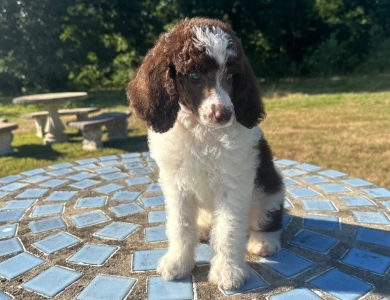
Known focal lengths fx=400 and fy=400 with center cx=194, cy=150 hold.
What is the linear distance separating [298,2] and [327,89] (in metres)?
6.91

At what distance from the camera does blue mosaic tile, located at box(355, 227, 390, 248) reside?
3.16 meters

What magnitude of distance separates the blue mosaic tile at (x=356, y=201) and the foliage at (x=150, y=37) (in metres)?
15.0

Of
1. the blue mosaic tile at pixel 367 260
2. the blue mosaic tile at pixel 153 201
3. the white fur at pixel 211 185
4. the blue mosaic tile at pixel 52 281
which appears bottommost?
the blue mosaic tile at pixel 367 260

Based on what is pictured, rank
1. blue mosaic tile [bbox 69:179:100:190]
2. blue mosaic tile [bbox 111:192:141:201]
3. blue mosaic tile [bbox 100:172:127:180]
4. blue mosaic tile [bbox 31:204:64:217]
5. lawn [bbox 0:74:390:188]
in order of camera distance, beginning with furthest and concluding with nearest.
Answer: lawn [bbox 0:74:390:188] → blue mosaic tile [bbox 100:172:127:180] → blue mosaic tile [bbox 69:179:100:190] → blue mosaic tile [bbox 111:192:141:201] → blue mosaic tile [bbox 31:204:64:217]

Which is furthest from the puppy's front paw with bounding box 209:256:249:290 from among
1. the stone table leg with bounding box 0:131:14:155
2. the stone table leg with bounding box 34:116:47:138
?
the stone table leg with bounding box 34:116:47:138

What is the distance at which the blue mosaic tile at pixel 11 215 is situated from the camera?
3.69m

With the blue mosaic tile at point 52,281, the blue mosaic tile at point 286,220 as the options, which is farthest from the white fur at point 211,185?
the blue mosaic tile at point 286,220

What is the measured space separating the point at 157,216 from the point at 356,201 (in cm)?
196

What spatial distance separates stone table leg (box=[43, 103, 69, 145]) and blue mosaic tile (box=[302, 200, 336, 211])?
6.00m

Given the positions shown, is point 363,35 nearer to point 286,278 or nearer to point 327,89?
point 327,89

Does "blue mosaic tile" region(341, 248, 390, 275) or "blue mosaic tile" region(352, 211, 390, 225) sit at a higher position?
"blue mosaic tile" region(352, 211, 390, 225)

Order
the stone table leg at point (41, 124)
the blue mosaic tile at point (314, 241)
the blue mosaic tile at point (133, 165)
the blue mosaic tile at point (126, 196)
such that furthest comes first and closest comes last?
1. the stone table leg at point (41, 124)
2. the blue mosaic tile at point (133, 165)
3. the blue mosaic tile at point (126, 196)
4. the blue mosaic tile at point (314, 241)

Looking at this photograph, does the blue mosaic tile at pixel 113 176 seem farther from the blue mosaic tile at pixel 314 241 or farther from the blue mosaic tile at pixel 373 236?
the blue mosaic tile at pixel 373 236

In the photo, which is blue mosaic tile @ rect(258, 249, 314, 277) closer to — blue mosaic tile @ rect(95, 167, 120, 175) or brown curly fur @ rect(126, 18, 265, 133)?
brown curly fur @ rect(126, 18, 265, 133)
